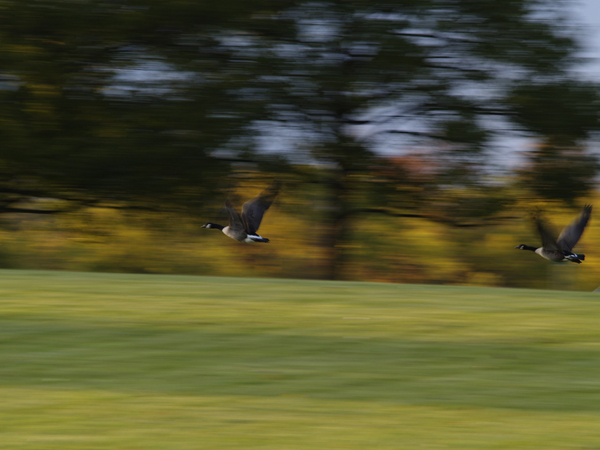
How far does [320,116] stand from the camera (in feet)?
63.8

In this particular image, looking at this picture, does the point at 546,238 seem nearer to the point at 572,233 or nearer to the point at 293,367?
the point at 572,233

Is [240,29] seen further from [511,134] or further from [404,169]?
[511,134]

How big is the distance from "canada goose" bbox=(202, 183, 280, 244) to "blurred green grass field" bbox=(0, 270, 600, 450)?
5.10 metres

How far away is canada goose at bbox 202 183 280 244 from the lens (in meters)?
14.8

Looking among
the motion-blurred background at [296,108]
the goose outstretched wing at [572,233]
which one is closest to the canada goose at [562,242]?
the goose outstretched wing at [572,233]

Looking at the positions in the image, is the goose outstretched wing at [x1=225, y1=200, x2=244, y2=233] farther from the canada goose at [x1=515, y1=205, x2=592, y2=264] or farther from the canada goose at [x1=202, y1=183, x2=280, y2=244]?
the canada goose at [x1=515, y1=205, x2=592, y2=264]

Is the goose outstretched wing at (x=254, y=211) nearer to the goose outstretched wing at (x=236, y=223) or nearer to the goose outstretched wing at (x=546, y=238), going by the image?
the goose outstretched wing at (x=236, y=223)

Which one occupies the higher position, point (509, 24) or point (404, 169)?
point (509, 24)

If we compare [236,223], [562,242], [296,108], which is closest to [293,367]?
[236,223]

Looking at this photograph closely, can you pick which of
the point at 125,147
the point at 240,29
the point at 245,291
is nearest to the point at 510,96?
the point at 240,29

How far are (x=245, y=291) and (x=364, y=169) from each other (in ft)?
35.5

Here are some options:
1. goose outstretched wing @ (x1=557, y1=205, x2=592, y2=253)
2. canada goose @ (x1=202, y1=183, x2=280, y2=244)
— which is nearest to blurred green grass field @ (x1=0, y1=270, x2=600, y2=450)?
canada goose @ (x1=202, y1=183, x2=280, y2=244)

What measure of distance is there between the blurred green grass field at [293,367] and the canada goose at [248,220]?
5.10 m

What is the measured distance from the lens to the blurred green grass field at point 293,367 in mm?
4418
